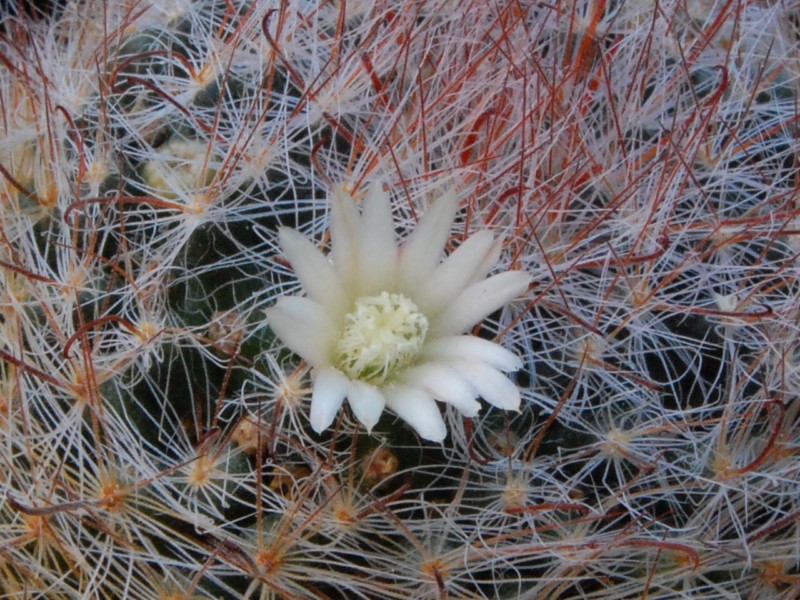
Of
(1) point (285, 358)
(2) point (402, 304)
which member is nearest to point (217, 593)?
(1) point (285, 358)

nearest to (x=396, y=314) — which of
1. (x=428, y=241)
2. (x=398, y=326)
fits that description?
(x=398, y=326)

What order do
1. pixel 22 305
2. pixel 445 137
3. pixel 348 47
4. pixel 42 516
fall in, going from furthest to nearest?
pixel 348 47
pixel 445 137
pixel 22 305
pixel 42 516

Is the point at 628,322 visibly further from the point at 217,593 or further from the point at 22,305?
the point at 22,305

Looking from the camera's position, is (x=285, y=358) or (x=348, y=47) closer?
(x=285, y=358)

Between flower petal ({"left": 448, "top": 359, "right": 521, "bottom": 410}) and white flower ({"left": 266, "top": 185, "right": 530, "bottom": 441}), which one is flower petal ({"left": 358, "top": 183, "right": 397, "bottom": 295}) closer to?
white flower ({"left": 266, "top": 185, "right": 530, "bottom": 441})

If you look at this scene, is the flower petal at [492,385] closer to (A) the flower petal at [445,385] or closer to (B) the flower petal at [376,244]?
(A) the flower petal at [445,385]

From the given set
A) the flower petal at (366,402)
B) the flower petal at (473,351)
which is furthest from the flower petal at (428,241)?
the flower petal at (366,402)
